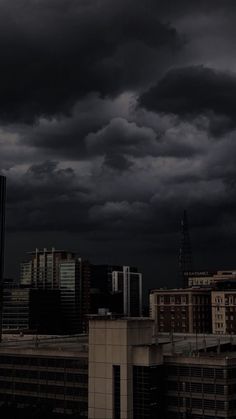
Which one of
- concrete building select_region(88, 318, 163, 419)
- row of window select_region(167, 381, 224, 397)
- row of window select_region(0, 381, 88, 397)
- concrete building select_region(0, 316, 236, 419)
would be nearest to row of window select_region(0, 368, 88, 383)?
concrete building select_region(0, 316, 236, 419)

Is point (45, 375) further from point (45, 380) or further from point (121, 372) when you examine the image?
point (121, 372)

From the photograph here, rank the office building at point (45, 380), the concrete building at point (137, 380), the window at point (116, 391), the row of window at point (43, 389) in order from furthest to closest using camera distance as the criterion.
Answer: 1. the office building at point (45, 380)
2. the row of window at point (43, 389)
3. the window at point (116, 391)
4. the concrete building at point (137, 380)

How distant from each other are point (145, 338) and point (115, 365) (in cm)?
709

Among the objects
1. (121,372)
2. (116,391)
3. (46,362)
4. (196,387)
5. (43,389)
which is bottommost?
(43,389)

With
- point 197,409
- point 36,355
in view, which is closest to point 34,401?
point 36,355

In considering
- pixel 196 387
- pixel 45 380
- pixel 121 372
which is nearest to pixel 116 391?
pixel 121 372

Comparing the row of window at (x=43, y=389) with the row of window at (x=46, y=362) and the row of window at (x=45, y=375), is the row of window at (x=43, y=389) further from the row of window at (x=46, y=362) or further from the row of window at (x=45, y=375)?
the row of window at (x=46, y=362)

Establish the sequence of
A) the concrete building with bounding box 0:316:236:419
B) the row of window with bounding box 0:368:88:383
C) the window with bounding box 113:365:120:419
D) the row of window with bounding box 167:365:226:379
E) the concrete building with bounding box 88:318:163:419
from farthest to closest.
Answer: the row of window with bounding box 0:368:88:383 → the window with bounding box 113:365:120:419 → the concrete building with bounding box 88:318:163:419 → the concrete building with bounding box 0:316:236:419 → the row of window with bounding box 167:365:226:379

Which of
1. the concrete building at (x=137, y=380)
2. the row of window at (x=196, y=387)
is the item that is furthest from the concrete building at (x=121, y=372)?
the row of window at (x=196, y=387)

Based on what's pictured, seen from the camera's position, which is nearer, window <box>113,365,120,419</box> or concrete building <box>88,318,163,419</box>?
concrete building <box>88,318,163,419</box>

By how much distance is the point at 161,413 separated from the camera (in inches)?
3967

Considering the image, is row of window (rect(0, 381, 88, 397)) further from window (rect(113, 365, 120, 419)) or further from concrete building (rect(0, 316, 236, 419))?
window (rect(113, 365, 120, 419))

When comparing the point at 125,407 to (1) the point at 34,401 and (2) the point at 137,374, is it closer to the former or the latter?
(2) the point at 137,374

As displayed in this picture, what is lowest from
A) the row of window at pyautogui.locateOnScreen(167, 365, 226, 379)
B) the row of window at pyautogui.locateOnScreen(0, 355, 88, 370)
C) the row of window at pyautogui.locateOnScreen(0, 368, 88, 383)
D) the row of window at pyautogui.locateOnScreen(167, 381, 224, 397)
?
the row of window at pyautogui.locateOnScreen(167, 381, 224, 397)
